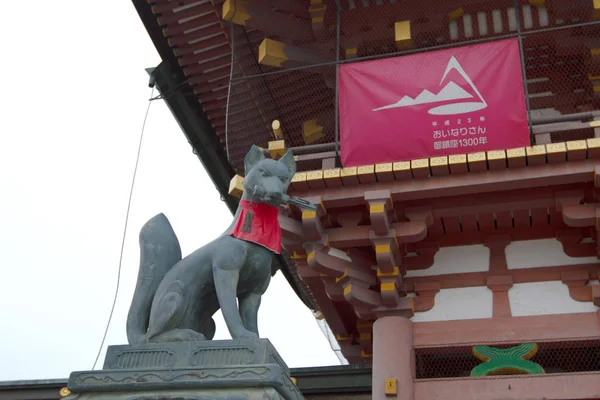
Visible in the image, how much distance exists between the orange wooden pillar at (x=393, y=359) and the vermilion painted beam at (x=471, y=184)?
4.04ft

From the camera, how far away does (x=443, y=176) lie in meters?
7.09

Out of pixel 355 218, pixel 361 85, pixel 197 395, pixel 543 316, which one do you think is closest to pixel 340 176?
pixel 355 218

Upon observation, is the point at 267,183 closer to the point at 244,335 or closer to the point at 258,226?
the point at 258,226

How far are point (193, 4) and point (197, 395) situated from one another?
579 cm

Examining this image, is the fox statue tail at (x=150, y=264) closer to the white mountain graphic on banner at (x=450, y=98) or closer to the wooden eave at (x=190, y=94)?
the white mountain graphic on banner at (x=450, y=98)

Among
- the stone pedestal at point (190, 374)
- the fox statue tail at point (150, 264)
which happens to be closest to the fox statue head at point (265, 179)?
the fox statue tail at point (150, 264)

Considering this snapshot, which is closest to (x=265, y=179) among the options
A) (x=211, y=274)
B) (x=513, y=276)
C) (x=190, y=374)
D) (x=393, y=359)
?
(x=211, y=274)

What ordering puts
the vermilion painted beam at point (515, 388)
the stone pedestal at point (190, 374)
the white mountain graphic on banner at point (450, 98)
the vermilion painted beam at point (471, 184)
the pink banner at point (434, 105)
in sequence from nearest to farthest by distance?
the stone pedestal at point (190, 374) → the vermilion painted beam at point (515, 388) → the vermilion painted beam at point (471, 184) → the pink banner at point (434, 105) → the white mountain graphic on banner at point (450, 98)

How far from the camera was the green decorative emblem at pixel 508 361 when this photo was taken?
7008mm

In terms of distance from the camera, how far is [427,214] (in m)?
7.39

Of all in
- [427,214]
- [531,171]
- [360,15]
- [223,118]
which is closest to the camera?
[531,171]

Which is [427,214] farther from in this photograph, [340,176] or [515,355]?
[515,355]

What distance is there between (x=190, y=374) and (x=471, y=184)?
3.72 metres

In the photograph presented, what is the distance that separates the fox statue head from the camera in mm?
4855
